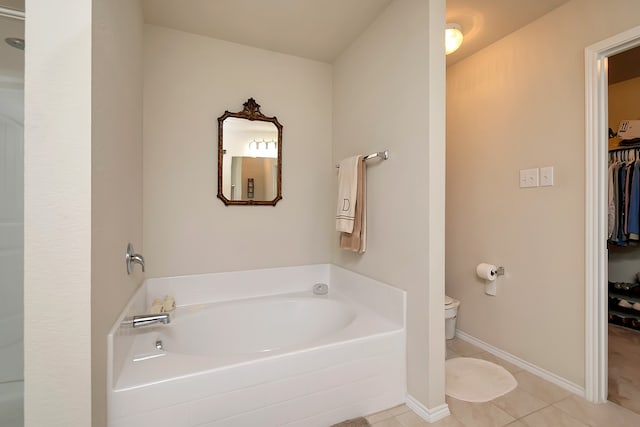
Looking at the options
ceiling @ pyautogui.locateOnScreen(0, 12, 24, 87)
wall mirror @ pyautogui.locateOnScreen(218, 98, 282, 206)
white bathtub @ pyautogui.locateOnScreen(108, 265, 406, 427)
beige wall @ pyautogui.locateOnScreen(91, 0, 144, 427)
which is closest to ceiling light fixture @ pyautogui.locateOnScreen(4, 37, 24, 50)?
ceiling @ pyautogui.locateOnScreen(0, 12, 24, 87)

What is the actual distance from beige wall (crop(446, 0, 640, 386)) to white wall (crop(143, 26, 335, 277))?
118 cm

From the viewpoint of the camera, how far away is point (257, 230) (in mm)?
2260

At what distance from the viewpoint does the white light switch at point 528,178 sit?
6.36 feet

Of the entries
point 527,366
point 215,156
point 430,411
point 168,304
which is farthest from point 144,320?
point 527,366

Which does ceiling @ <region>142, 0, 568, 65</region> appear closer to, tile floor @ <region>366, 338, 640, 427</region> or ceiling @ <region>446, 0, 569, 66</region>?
ceiling @ <region>446, 0, 569, 66</region>

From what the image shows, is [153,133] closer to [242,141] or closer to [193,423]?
[242,141]

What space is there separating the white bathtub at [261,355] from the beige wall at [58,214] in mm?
218

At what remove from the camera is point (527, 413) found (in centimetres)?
154

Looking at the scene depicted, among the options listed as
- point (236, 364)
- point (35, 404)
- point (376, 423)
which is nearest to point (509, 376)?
point (376, 423)

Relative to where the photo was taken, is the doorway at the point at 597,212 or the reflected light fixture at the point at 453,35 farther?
the reflected light fixture at the point at 453,35

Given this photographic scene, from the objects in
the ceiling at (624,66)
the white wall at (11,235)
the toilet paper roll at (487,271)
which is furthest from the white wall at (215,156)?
the ceiling at (624,66)

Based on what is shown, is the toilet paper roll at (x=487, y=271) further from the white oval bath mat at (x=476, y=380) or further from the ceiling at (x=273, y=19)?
the ceiling at (x=273, y=19)

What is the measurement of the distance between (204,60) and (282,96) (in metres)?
0.61

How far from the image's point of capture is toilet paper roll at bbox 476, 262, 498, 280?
2.11 m
